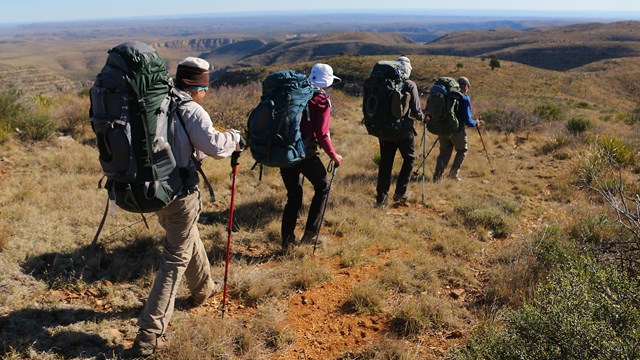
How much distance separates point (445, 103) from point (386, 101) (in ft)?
6.39

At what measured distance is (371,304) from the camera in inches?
161

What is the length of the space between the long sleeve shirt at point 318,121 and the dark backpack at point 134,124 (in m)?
1.82

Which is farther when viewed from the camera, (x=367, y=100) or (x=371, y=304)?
(x=367, y=100)

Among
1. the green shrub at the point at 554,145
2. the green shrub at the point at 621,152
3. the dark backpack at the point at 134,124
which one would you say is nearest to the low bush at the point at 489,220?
the green shrub at the point at 621,152

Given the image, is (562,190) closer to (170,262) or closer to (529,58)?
(170,262)

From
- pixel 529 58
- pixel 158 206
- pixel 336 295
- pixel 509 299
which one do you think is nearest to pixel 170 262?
pixel 158 206

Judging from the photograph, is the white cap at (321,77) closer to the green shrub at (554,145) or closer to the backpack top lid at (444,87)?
the backpack top lid at (444,87)

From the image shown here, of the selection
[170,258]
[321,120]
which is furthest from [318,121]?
[170,258]

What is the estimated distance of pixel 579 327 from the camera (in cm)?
250

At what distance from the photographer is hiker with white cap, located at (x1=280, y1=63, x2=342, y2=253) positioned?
4531 mm

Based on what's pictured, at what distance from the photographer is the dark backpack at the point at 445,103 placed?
291 inches

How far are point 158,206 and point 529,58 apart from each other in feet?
303

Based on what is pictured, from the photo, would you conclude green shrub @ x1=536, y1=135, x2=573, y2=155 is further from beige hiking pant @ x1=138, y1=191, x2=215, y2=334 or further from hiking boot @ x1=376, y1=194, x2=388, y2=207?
beige hiking pant @ x1=138, y1=191, x2=215, y2=334

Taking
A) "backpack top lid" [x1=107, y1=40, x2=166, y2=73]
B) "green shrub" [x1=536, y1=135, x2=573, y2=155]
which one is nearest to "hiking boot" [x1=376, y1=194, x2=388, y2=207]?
"backpack top lid" [x1=107, y1=40, x2=166, y2=73]
